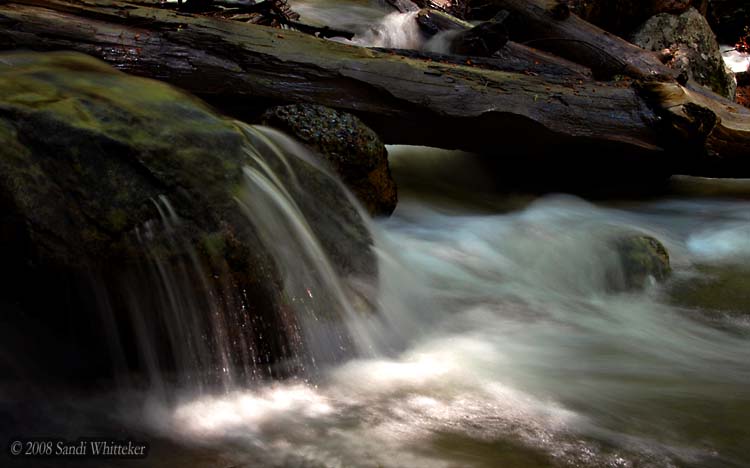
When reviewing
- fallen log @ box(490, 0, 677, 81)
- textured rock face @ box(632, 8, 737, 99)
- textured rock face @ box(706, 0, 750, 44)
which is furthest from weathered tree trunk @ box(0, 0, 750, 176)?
textured rock face @ box(706, 0, 750, 44)

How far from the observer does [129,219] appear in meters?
2.78

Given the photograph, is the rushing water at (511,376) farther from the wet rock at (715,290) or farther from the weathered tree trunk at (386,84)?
the weathered tree trunk at (386,84)

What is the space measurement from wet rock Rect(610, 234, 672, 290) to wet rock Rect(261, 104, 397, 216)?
5.51ft

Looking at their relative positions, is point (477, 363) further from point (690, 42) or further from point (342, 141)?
point (690, 42)

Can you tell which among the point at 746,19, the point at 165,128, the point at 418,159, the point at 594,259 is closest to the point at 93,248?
the point at 165,128

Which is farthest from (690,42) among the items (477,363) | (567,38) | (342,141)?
(477,363)

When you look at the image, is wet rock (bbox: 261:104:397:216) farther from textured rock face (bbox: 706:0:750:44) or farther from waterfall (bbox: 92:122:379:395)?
textured rock face (bbox: 706:0:750:44)

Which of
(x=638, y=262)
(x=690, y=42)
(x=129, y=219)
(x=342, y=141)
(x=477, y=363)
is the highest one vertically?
(x=690, y=42)

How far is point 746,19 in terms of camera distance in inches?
543

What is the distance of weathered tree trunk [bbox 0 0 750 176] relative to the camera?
450 cm

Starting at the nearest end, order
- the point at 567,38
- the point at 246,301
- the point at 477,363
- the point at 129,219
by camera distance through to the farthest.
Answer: the point at 129,219, the point at 246,301, the point at 477,363, the point at 567,38

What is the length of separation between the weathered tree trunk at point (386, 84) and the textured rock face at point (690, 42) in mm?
3629

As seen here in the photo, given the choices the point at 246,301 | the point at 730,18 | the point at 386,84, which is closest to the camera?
the point at 246,301

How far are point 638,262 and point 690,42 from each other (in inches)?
259
